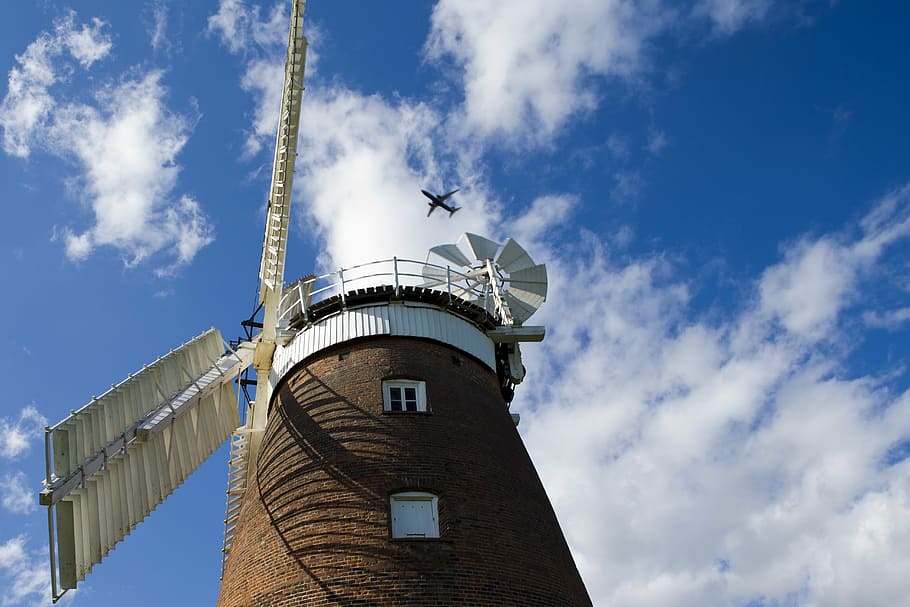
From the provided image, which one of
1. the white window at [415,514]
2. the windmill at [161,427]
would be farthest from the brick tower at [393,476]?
the windmill at [161,427]

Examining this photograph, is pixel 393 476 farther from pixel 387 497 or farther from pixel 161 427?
pixel 161 427

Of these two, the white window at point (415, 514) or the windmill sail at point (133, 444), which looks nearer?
the white window at point (415, 514)

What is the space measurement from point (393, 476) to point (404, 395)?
2153 millimetres

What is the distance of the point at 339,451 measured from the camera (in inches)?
561

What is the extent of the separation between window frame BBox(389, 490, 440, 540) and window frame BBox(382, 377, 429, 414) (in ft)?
5.91

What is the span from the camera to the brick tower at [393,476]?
40.7ft

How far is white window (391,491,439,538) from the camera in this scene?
42.7 ft

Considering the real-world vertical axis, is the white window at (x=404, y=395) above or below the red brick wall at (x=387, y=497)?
above

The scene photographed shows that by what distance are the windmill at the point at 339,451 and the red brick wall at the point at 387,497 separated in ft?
0.10

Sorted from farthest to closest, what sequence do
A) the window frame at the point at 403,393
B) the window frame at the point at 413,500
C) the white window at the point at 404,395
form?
1. the white window at the point at 404,395
2. the window frame at the point at 403,393
3. the window frame at the point at 413,500

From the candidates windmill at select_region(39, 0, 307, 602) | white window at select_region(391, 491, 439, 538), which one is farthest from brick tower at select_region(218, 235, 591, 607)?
windmill at select_region(39, 0, 307, 602)

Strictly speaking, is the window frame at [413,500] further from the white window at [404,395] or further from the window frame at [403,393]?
the white window at [404,395]

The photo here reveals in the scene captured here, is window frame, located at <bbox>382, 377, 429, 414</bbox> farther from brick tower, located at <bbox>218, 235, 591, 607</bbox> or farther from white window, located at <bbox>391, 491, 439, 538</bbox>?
white window, located at <bbox>391, 491, 439, 538</bbox>

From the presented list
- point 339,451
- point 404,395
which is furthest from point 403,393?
point 339,451
